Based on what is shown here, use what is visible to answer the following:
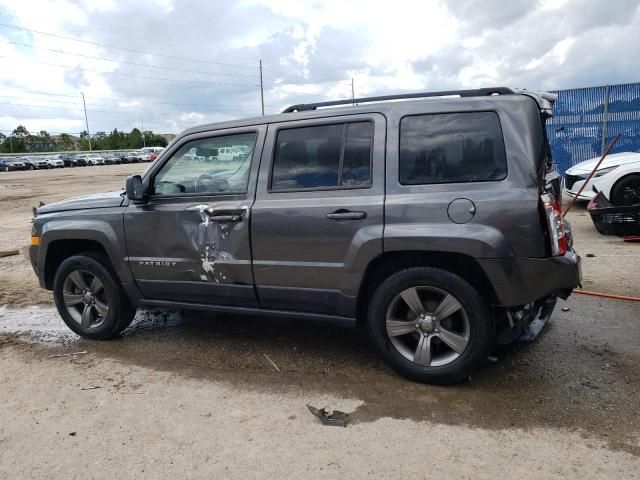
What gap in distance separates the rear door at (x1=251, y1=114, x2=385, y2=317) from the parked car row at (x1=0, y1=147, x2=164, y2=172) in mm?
46359

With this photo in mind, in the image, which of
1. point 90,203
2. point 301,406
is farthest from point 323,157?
point 90,203

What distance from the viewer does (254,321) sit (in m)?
5.16

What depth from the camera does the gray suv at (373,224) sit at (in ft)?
10.8

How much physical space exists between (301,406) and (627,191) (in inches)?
289

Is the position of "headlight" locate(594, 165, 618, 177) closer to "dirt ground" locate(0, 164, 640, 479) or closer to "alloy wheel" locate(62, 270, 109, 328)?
"dirt ground" locate(0, 164, 640, 479)

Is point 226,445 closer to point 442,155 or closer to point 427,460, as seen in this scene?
point 427,460

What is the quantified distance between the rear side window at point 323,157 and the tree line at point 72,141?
3956 inches

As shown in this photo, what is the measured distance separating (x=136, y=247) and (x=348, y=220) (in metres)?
1.94

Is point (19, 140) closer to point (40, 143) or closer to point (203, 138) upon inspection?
point (40, 143)

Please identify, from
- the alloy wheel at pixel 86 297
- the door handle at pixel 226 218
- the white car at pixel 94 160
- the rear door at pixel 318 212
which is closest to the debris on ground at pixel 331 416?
the rear door at pixel 318 212

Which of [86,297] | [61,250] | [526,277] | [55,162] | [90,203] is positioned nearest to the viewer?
[526,277]

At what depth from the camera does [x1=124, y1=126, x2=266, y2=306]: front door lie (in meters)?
4.06

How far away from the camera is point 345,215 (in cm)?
362

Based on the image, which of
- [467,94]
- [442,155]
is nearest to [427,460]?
[442,155]
